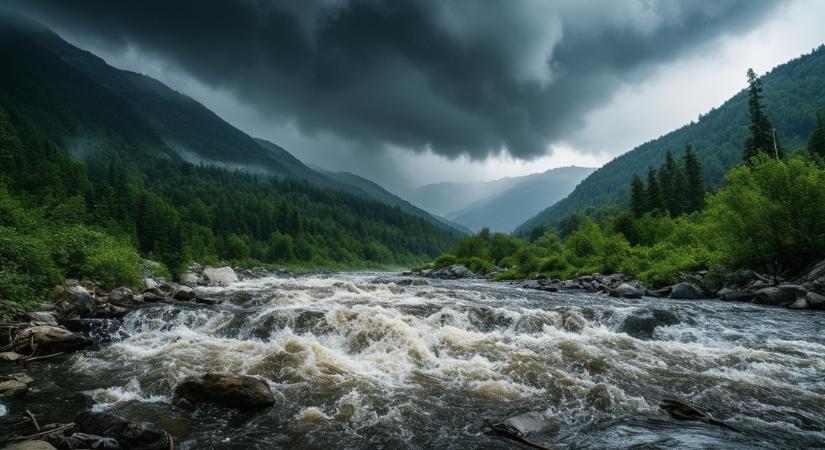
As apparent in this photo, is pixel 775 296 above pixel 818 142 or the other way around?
the other way around

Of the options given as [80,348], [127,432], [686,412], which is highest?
[686,412]

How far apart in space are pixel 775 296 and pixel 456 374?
75.1 feet

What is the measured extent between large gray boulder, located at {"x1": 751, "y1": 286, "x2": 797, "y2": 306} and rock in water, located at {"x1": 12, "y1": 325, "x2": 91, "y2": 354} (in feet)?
113

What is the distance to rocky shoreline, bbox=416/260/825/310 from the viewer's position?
2149 centimetres

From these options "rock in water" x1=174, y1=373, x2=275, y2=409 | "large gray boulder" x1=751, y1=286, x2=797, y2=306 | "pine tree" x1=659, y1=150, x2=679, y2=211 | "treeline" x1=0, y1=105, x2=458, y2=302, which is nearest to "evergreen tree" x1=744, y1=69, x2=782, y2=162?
"pine tree" x1=659, y1=150, x2=679, y2=211

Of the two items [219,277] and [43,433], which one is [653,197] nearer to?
[219,277]

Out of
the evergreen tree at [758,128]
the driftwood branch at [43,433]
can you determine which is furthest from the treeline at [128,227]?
the evergreen tree at [758,128]

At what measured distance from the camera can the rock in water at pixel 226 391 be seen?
28.9 feet

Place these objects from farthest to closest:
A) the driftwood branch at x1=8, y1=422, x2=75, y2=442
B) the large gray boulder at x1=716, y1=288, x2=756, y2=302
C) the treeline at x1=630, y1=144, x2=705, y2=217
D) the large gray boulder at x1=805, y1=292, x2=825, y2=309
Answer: the treeline at x1=630, y1=144, x2=705, y2=217, the large gray boulder at x1=716, y1=288, x2=756, y2=302, the large gray boulder at x1=805, y1=292, x2=825, y2=309, the driftwood branch at x1=8, y1=422, x2=75, y2=442

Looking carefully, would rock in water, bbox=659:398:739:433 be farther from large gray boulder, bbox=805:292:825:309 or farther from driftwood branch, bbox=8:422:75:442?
large gray boulder, bbox=805:292:825:309

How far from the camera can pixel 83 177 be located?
2849 inches

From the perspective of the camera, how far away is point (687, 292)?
1065 inches

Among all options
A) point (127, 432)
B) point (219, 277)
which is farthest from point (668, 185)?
point (127, 432)

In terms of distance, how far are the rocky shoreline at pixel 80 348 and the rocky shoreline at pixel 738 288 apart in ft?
91.6
